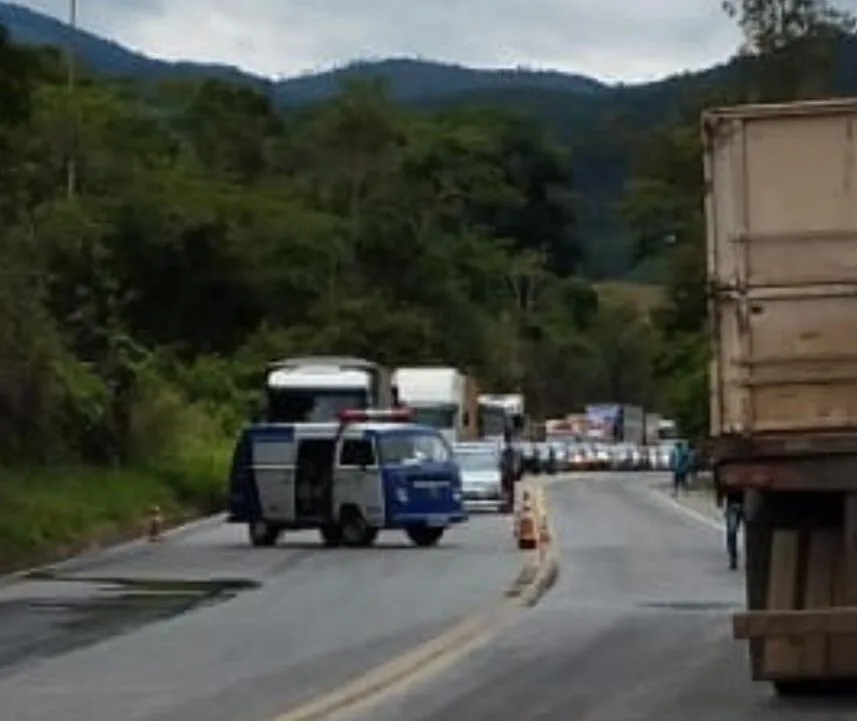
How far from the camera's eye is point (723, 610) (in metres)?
27.7

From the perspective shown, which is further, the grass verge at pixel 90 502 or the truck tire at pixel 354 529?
the truck tire at pixel 354 529

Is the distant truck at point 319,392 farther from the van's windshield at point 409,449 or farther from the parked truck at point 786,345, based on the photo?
the parked truck at point 786,345

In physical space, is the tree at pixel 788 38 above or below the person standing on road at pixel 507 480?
above

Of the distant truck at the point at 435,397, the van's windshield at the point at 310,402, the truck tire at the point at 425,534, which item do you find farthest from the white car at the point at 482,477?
the truck tire at the point at 425,534

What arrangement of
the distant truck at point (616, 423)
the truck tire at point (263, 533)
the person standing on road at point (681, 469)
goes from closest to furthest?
the truck tire at point (263, 533)
the person standing on road at point (681, 469)
the distant truck at point (616, 423)

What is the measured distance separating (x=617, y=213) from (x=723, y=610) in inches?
3090

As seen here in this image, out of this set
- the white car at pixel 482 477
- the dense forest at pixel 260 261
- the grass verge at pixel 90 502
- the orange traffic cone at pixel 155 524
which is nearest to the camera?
the grass verge at pixel 90 502

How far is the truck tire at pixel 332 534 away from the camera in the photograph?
146 ft

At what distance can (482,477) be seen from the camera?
202ft

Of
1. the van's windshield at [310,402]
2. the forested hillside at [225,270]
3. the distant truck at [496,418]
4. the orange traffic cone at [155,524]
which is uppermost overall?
the forested hillside at [225,270]

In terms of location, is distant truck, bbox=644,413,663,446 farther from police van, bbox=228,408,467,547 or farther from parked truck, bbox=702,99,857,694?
parked truck, bbox=702,99,857,694

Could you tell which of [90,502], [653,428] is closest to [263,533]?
[90,502]

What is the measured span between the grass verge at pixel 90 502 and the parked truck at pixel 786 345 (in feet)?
74.5

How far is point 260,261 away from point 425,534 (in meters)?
46.9
